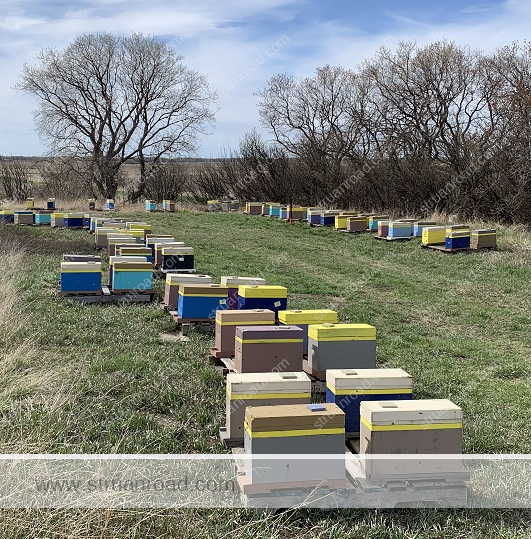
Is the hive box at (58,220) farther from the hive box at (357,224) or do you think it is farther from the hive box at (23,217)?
the hive box at (357,224)

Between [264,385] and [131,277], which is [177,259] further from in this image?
[264,385]

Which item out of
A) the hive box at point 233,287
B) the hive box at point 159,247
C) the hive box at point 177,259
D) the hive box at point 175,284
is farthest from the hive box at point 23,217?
the hive box at point 233,287

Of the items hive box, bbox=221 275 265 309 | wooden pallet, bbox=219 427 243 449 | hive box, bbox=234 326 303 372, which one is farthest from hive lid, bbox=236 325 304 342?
hive box, bbox=221 275 265 309

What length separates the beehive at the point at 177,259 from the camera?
9.59 meters

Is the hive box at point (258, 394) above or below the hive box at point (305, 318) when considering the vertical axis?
below

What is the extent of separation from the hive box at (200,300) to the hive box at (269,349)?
206cm

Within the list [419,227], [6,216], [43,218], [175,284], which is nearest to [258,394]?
[175,284]

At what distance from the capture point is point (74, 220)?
18.2m

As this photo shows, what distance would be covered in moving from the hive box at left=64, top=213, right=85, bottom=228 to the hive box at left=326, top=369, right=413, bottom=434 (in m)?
15.9

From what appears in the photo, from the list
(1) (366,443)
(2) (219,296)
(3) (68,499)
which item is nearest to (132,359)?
(2) (219,296)

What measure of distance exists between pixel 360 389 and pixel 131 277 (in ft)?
17.2

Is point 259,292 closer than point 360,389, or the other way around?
point 360,389

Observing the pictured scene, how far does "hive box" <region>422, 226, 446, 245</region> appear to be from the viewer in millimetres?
14070

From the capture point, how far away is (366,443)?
319cm
